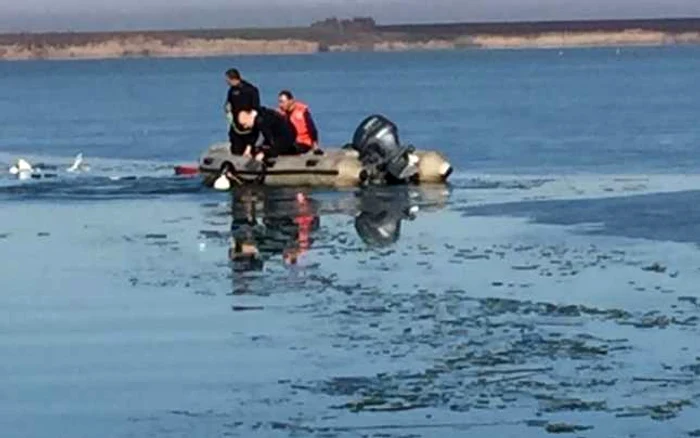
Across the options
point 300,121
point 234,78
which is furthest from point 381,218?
point 300,121

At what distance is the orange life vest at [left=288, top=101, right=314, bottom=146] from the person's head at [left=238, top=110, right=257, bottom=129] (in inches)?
18.7

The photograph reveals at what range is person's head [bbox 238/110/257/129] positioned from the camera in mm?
25703

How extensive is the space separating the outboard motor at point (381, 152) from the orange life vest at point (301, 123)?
2.00 ft

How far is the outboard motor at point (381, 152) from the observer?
2584 cm

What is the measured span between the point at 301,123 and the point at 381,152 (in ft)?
3.48

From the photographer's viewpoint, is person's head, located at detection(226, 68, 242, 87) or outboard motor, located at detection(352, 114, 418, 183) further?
outboard motor, located at detection(352, 114, 418, 183)

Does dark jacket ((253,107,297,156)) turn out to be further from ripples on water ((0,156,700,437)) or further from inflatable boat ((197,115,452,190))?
ripples on water ((0,156,700,437))

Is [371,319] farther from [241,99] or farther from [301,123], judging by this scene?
[301,123]

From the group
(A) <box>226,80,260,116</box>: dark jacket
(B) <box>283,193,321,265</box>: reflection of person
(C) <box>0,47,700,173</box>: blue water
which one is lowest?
(B) <box>283,193,321,265</box>: reflection of person

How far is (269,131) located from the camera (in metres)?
25.5

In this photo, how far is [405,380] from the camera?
12109mm

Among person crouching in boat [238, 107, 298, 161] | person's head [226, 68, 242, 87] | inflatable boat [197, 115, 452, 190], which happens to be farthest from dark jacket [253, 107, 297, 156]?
person's head [226, 68, 242, 87]

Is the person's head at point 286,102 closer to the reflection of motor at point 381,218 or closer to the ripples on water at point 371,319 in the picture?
the reflection of motor at point 381,218

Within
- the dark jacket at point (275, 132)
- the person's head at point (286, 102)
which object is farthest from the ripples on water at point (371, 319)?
the person's head at point (286, 102)
